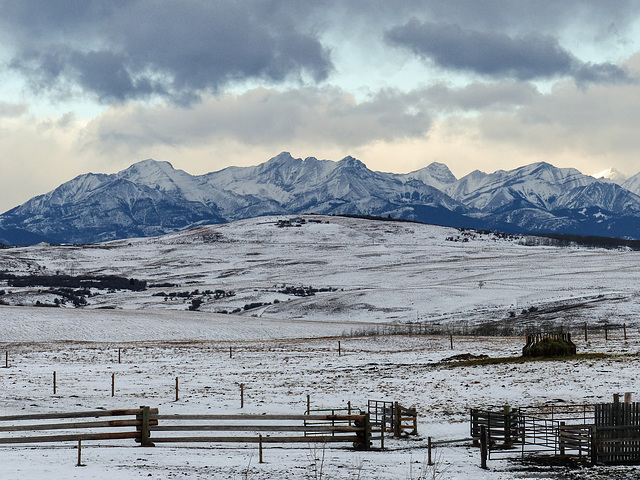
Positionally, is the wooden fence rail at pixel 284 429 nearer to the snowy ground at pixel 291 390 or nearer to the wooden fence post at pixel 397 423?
the snowy ground at pixel 291 390

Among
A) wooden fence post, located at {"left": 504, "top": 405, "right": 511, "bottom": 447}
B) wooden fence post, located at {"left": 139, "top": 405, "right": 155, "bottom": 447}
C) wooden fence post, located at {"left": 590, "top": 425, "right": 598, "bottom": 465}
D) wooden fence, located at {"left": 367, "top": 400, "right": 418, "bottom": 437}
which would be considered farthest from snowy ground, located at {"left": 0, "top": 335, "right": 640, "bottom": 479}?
wooden fence post, located at {"left": 504, "top": 405, "right": 511, "bottom": 447}

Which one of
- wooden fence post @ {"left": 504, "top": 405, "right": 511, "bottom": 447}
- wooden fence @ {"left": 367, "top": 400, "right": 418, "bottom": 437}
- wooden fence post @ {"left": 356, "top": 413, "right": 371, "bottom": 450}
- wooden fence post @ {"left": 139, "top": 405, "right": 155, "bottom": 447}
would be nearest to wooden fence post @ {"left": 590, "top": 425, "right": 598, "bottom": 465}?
wooden fence post @ {"left": 504, "top": 405, "right": 511, "bottom": 447}

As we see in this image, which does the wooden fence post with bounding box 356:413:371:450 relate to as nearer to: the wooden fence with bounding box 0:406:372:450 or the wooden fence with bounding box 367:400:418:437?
the wooden fence with bounding box 0:406:372:450

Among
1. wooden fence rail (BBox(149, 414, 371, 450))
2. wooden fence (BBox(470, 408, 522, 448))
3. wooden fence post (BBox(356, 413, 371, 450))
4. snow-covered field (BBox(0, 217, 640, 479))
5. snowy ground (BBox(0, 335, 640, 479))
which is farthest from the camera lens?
wooden fence (BBox(470, 408, 522, 448))

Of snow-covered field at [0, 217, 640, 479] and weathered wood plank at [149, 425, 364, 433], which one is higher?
weathered wood plank at [149, 425, 364, 433]

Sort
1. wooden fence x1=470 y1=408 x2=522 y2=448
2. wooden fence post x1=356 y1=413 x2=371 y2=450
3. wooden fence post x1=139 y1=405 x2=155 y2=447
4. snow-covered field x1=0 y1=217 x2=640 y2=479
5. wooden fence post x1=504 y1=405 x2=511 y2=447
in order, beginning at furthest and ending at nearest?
1. wooden fence post x1=504 y1=405 x2=511 y2=447
2. wooden fence x1=470 y1=408 x2=522 y2=448
3. wooden fence post x1=356 y1=413 x2=371 y2=450
4. wooden fence post x1=139 y1=405 x2=155 y2=447
5. snow-covered field x1=0 y1=217 x2=640 y2=479

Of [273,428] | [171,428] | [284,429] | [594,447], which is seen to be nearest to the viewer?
[594,447]

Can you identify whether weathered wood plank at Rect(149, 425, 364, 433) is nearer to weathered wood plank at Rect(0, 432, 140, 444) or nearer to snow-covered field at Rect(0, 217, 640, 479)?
snow-covered field at Rect(0, 217, 640, 479)

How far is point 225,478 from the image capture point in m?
21.1

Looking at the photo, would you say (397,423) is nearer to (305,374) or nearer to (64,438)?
(64,438)

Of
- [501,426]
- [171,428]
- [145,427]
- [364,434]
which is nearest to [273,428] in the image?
[364,434]

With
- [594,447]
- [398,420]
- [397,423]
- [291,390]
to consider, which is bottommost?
[291,390]

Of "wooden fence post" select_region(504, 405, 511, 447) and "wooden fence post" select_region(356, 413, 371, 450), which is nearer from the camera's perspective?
"wooden fence post" select_region(356, 413, 371, 450)

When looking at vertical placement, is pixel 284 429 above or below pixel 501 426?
above
